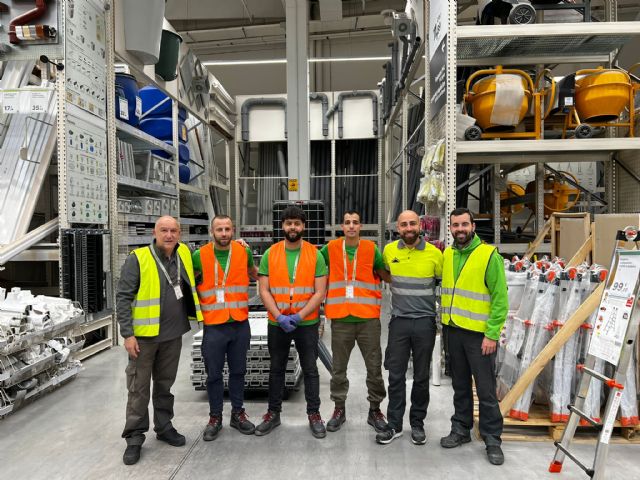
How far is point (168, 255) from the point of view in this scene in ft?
9.91

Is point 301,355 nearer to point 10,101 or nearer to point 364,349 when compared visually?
point 364,349

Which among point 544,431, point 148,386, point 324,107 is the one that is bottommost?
point 544,431

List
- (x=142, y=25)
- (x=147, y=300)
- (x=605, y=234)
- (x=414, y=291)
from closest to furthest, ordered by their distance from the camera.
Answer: (x=147, y=300)
(x=414, y=291)
(x=605, y=234)
(x=142, y=25)

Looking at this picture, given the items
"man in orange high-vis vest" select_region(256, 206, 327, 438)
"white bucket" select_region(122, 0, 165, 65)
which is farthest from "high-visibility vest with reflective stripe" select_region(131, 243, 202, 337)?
"white bucket" select_region(122, 0, 165, 65)

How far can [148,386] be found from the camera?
9.68ft

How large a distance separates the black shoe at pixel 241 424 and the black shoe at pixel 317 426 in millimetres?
413

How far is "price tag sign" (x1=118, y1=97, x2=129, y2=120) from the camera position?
19.1 feet

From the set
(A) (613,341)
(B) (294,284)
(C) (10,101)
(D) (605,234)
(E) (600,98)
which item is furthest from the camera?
(E) (600,98)

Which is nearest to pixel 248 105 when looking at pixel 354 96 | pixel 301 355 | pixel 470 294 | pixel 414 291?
pixel 354 96

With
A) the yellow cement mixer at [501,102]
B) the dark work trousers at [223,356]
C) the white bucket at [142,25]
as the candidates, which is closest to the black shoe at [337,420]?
the dark work trousers at [223,356]

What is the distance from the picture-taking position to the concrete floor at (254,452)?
8.84 feet

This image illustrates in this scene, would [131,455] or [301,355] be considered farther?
[301,355]

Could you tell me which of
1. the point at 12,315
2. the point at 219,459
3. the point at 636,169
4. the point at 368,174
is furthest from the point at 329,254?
the point at 368,174

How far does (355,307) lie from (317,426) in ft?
2.90
